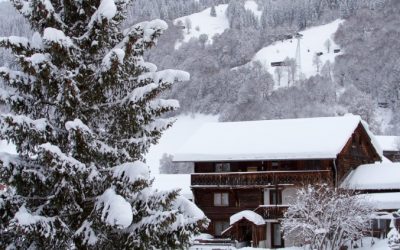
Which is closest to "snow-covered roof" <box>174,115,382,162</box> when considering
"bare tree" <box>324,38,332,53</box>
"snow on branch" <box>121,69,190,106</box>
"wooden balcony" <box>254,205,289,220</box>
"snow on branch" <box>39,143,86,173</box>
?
"wooden balcony" <box>254,205,289,220</box>

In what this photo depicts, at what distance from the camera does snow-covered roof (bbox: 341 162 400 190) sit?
44.0 metres

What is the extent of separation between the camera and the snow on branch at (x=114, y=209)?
38.0ft

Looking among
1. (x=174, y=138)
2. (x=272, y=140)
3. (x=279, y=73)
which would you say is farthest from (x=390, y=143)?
(x=279, y=73)

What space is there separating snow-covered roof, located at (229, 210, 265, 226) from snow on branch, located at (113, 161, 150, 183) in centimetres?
3255

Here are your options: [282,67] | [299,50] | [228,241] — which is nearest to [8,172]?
[228,241]

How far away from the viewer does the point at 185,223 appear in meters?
13.3

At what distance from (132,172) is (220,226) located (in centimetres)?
3735

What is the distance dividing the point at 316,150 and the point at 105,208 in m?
34.6

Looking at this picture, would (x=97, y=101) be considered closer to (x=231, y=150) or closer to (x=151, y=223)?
(x=151, y=223)

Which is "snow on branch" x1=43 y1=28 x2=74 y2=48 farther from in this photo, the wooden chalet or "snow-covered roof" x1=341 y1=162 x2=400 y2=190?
"snow-covered roof" x1=341 y1=162 x2=400 y2=190

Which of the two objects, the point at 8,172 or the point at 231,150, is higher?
the point at 231,150


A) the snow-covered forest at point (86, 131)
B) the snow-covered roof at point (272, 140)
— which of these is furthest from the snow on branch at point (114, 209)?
the snow-covered roof at point (272, 140)

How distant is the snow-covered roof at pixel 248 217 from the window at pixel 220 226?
3.29m

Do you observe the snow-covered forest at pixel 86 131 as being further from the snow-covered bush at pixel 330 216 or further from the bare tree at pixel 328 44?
the bare tree at pixel 328 44
